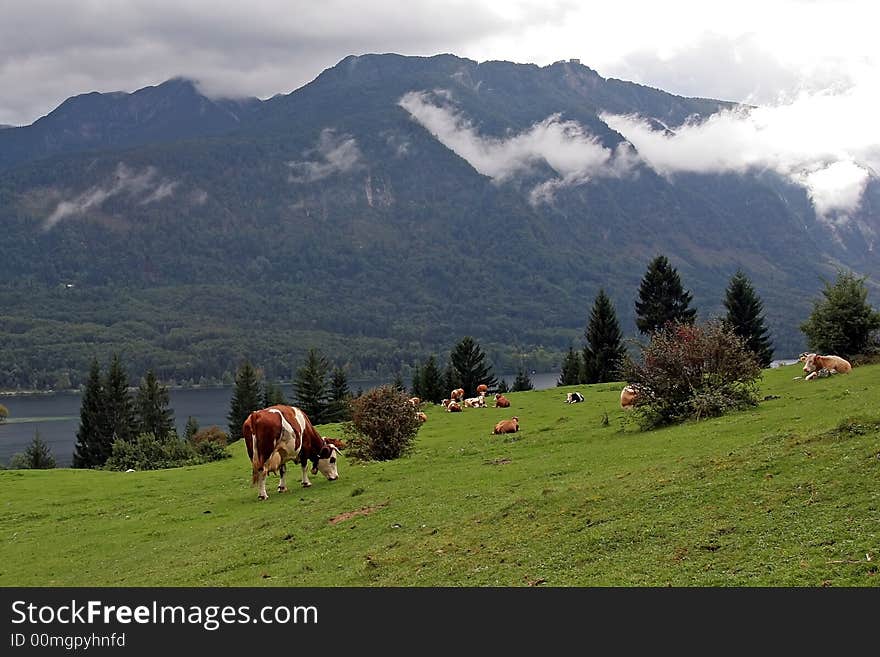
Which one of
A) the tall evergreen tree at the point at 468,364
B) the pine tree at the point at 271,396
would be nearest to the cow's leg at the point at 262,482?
the tall evergreen tree at the point at 468,364

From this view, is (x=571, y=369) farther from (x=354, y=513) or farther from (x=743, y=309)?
(x=354, y=513)

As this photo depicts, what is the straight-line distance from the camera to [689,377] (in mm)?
28859

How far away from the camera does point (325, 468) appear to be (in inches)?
1110

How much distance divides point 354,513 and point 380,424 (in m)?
11.6

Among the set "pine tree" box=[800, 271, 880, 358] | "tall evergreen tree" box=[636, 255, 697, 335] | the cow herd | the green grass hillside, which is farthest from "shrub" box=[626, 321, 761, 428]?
"tall evergreen tree" box=[636, 255, 697, 335]

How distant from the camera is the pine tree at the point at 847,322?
42.1 m

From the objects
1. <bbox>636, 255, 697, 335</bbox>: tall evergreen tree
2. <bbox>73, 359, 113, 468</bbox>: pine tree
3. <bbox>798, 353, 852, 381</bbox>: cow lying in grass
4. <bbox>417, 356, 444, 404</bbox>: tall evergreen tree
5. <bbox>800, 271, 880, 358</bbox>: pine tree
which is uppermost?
<bbox>636, 255, 697, 335</bbox>: tall evergreen tree

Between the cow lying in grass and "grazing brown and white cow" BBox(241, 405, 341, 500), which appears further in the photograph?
the cow lying in grass

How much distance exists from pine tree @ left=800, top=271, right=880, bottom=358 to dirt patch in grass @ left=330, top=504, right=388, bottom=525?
99.9 feet

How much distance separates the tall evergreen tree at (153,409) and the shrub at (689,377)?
74090 mm

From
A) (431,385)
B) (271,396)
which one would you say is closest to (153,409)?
(271,396)

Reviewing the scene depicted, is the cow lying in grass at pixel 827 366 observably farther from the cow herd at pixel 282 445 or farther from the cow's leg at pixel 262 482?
the cow's leg at pixel 262 482

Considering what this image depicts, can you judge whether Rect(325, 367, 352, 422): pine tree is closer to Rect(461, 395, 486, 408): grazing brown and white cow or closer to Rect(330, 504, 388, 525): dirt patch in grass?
Rect(461, 395, 486, 408): grazing brown and white cow

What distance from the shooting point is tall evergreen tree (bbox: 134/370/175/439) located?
308 feet
